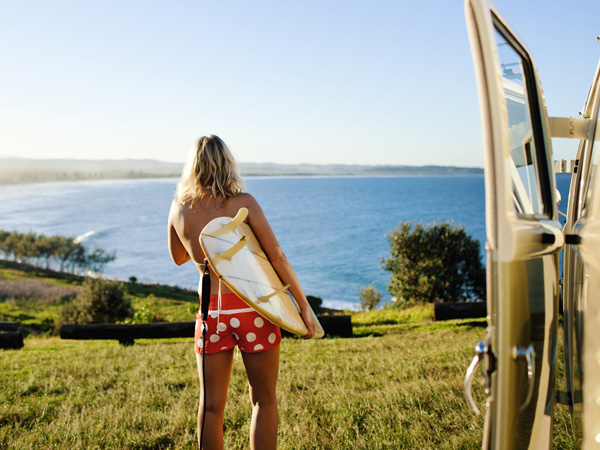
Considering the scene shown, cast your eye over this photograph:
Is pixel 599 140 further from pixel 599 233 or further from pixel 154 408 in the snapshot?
pixel 154 408

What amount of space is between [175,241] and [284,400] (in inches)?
89.6

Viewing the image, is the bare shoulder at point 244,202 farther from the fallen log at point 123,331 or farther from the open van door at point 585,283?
the fallen log at point 123,331

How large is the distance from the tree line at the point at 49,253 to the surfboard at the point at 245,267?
6990cm

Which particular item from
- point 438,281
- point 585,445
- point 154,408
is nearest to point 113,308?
point 438,281

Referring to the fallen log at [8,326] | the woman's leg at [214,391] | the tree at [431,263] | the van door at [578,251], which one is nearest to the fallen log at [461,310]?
the van door at [578,251]

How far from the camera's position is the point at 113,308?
808 inches

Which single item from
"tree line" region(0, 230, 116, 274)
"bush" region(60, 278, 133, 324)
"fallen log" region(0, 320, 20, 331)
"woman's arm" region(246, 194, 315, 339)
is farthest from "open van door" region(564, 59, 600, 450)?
"tree line" region(0, 230, 116, 274)

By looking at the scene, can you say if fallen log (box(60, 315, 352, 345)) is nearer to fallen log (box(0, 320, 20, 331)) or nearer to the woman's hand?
fallen log (box(0, 320, 20, 331))

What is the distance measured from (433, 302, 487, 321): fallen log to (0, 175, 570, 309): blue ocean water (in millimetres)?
20515

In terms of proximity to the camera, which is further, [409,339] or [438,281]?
[438,281]

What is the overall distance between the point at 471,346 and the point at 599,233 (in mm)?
4940

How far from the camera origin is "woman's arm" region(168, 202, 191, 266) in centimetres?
277

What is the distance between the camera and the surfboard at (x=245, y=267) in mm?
2506

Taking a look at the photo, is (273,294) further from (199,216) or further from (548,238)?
(548,238)
